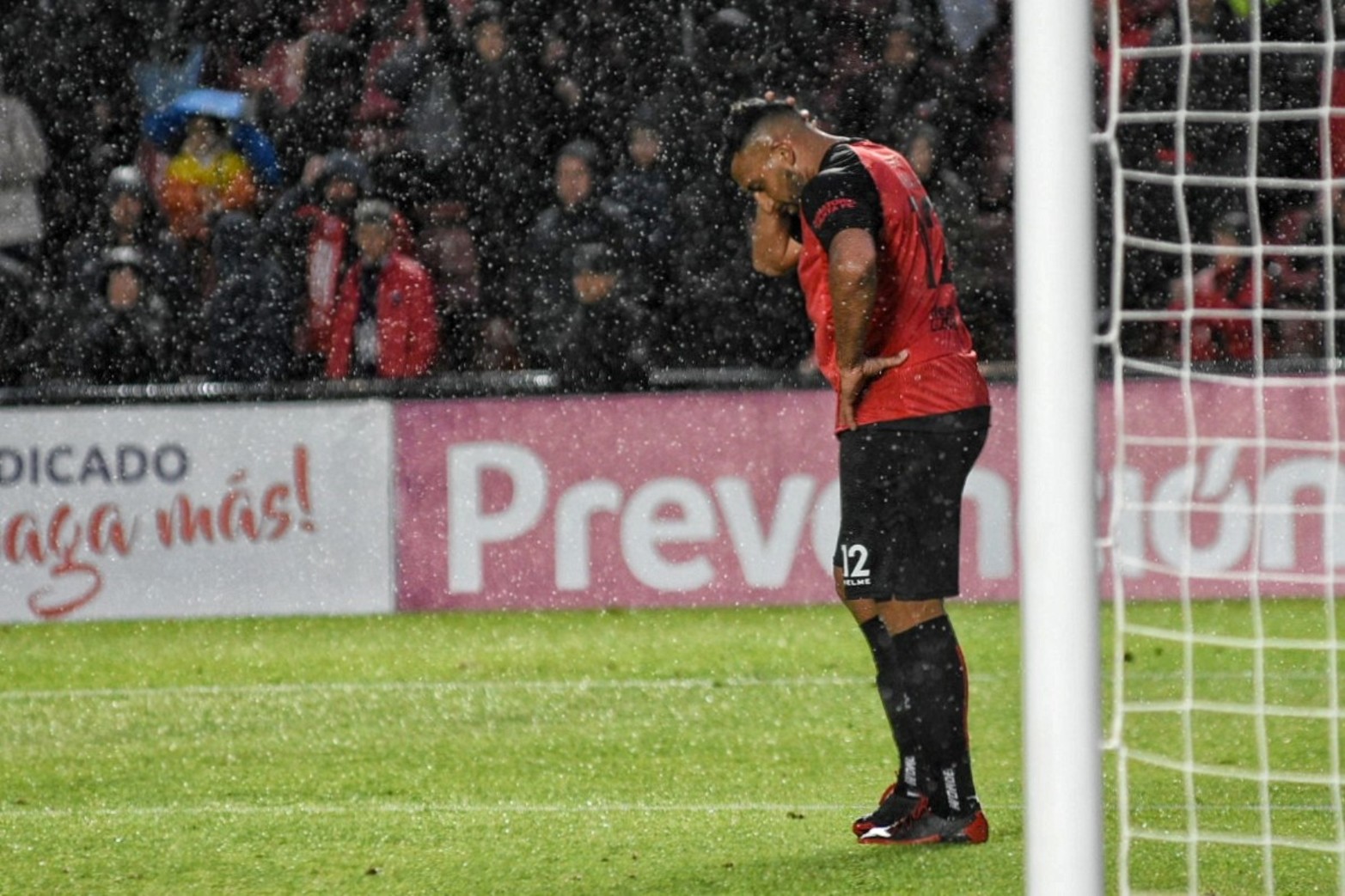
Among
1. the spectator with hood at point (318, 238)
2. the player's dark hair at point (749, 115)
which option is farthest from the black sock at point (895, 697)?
the spectator with hood at point (318, 238)

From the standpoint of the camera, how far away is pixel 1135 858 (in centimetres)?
487

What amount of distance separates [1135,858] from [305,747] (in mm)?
2766

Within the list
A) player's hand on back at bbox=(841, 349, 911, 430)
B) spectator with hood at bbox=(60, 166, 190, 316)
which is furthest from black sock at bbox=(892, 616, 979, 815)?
spectator with hood at bbox=(60, 166, 190, 316)

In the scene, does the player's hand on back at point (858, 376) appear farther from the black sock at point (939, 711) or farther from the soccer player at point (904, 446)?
the black sock at point (939, 711)

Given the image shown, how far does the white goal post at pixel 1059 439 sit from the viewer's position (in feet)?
10.3

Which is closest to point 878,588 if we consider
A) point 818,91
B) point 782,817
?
point 782,817

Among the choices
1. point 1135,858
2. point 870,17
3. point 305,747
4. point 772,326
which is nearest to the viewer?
point 1135,858

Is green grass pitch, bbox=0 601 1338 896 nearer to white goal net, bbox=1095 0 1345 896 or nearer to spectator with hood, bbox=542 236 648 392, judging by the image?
white goal net, bbox=1095 0 1345 896

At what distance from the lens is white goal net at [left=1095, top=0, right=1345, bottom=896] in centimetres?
689

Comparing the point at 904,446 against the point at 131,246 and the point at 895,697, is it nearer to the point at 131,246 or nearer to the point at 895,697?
the point at 895,697

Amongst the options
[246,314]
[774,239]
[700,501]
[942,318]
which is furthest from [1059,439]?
[246,314]

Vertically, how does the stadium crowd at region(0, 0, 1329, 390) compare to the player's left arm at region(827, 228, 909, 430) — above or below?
above

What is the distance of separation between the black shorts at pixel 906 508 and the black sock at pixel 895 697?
0.17m

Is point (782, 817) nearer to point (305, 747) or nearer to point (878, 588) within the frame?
point (878, 588)
